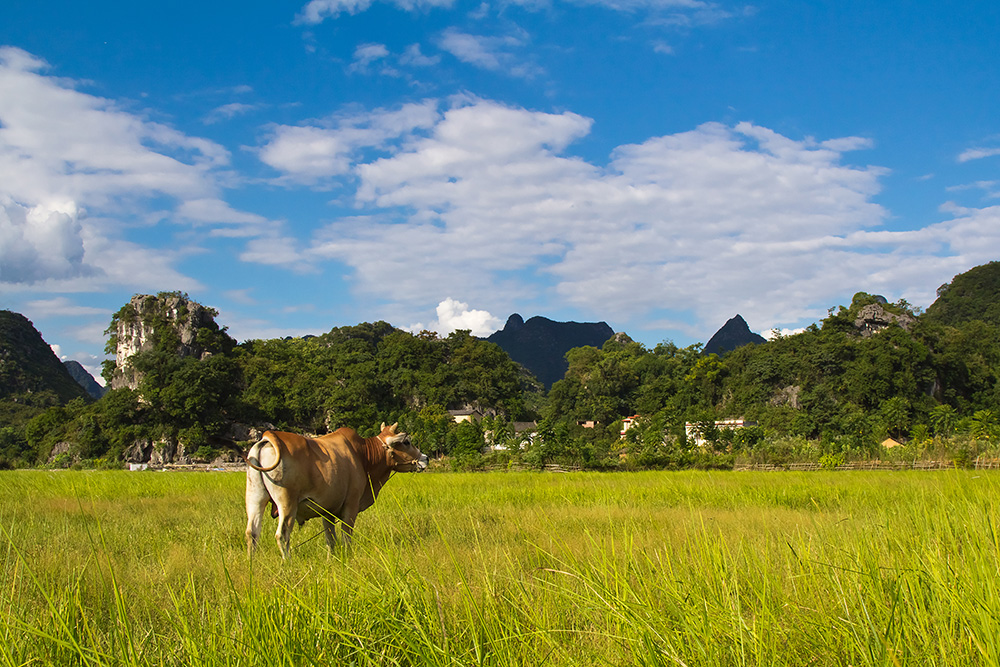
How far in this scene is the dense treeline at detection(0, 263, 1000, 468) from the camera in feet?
150

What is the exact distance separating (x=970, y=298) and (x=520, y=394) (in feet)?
241

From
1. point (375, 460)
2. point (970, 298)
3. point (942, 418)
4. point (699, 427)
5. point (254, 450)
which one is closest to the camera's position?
point (254, 450)

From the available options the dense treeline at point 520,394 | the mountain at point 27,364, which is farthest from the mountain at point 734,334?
the mountain at point 27,364

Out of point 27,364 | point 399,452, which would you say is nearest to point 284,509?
point 399,452

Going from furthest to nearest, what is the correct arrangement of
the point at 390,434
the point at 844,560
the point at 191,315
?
the point at 191,315 < the point at 390,434 < the point at 844,560

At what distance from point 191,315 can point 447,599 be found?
7338 cm

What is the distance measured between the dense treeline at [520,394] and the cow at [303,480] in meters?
28.8

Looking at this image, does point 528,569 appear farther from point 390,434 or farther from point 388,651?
point 390,434

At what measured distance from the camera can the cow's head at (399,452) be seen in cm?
568

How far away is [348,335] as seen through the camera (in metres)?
96.4

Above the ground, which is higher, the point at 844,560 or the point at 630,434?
the point at 844,560

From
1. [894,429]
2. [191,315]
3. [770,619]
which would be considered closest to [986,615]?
[770,619]

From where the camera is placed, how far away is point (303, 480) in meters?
4.62

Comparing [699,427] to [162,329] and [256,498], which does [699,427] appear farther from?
[162,329]
